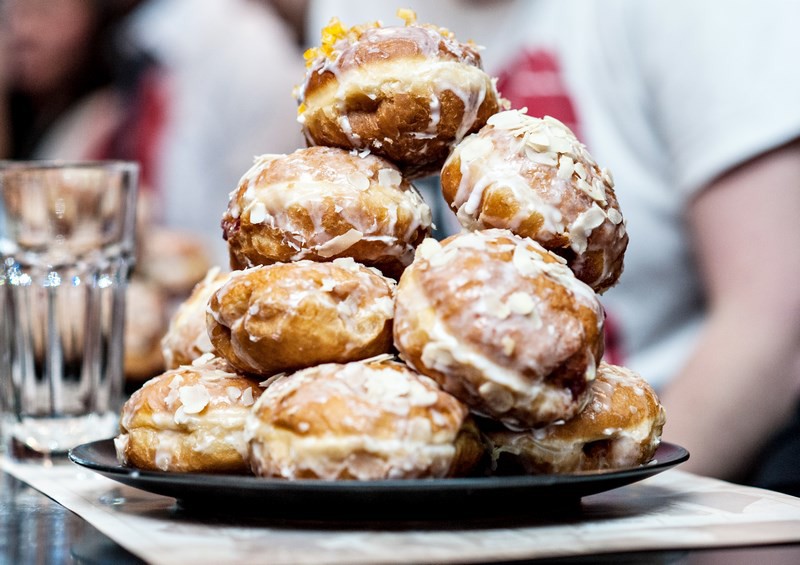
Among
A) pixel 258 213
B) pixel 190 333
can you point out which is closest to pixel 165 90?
pixel 190 333

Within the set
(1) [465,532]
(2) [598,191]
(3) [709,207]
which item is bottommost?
(1) [465,532]

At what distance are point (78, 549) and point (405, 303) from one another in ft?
0.98

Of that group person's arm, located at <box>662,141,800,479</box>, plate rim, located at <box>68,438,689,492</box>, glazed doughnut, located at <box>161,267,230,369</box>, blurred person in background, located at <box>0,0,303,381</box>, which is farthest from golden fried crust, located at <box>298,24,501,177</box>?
blurred person in background, located at <box>0,0,303,381</box>

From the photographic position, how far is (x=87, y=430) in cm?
132

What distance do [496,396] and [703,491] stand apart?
12.2 inches

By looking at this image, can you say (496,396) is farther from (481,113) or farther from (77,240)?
(77,240)

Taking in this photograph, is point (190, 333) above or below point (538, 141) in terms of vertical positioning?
below

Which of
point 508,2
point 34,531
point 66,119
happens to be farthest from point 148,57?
point 34,531

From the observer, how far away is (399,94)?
925mm

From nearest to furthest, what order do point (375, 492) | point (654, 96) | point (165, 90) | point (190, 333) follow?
point (375, 492) → point (190, 333) → point (654, 96) → point (165, 90)

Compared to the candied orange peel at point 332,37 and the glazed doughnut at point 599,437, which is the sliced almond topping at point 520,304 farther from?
the candied orange peel at point 332,37

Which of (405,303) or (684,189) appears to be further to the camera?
(684,189)

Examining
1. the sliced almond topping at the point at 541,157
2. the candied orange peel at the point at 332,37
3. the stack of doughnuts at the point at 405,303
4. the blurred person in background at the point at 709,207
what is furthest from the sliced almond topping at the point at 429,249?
the blurred person in background at the point at 709,207

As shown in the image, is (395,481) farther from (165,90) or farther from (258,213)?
(165,90)
